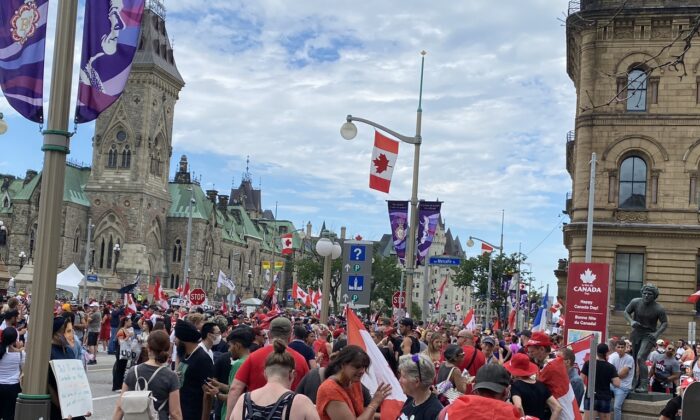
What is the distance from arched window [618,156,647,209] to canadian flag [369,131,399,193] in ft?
58.5

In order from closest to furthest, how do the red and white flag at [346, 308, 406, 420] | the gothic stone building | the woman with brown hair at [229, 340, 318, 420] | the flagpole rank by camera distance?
1. the woman with brown hair at [229, 340, 318, 420]
2. the flagpole
3. the red and white flag at [346, 308, 406, 420]
4. the gothic stone building

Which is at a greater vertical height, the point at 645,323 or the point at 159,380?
the point at 645,323

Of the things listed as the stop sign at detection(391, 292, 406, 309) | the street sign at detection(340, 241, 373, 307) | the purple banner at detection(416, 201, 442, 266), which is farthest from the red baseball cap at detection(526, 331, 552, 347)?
the stop sign at detection(391, 292, 406, 309)

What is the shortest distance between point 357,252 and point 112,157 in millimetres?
94438

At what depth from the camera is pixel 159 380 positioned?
7.71m

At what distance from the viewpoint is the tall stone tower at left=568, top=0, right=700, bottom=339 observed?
36.3 m

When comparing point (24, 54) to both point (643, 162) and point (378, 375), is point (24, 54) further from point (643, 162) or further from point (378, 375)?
point (643, 162)

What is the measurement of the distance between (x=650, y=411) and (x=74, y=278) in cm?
3407

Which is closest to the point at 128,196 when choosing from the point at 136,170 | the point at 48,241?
the point at 136,170

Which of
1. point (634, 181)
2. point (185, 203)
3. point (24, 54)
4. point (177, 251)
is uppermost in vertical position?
point (185, 203)

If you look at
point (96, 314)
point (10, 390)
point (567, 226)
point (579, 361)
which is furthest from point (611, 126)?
point (10, 390)

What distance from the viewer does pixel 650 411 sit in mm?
15922

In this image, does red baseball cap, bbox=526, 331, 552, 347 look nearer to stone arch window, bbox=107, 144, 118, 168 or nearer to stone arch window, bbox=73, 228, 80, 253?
stone arch window, bbox=73, 228, 80, 253

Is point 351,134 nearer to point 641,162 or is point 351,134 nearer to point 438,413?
point 438,413
